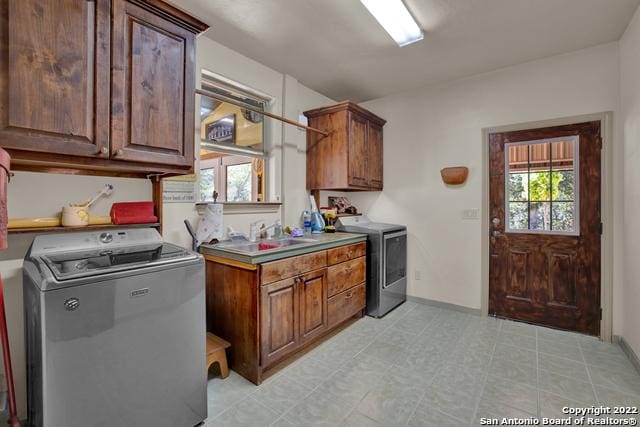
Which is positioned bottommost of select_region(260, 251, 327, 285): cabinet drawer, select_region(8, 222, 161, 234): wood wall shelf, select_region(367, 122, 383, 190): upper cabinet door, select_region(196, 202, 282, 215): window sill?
select_region(260, 251, 327, 285): cabinet drawer

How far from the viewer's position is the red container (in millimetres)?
1809

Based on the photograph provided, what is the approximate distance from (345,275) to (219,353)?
1274 millimetres

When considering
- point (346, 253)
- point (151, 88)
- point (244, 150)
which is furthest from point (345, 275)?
point (151, 88)

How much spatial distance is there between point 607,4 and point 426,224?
228cm

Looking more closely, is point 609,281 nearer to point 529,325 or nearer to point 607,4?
point 529,325

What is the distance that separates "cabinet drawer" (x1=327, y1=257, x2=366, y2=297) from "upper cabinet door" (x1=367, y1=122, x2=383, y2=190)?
42.9 inches

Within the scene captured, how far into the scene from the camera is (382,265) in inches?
124

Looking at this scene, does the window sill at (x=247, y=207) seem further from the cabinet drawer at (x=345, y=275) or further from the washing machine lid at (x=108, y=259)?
the cabinet drawer at (x=345, y=275)

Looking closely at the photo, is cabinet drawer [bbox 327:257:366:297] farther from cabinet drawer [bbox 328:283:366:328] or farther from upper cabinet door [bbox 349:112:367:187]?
upper cabinet door [bbox 349:112:367:187]

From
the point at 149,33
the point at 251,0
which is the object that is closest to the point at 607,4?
the point at 251,0

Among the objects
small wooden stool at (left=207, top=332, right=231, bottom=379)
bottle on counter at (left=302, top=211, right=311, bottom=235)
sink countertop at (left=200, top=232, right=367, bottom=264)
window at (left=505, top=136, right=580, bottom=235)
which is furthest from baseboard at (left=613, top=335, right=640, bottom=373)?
small wooden stool at (left=207, top=332, right=231, bottom=379)

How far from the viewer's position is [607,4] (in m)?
2.06

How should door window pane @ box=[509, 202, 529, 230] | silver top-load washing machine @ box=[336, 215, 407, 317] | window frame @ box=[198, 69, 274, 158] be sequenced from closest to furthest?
window frame @ box=[198, 69, 274, 158], door window pane @ box=[509, 202, 529, 230], silver top-load washing machine @ box=[336, 215, 407, 317]

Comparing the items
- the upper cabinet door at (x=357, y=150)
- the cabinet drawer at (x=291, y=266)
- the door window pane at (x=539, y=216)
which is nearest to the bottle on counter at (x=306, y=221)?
the upper cabinet door at (x=357, y=150)
